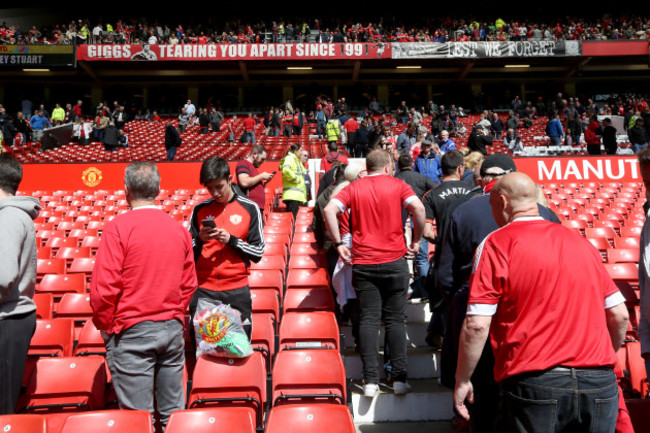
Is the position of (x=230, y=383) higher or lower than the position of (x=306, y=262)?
lower

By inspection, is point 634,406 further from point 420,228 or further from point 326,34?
point 326,34

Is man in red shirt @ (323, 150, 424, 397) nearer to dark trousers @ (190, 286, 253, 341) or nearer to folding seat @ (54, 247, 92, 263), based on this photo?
dark trousers @ (190, 286, 253, 341)

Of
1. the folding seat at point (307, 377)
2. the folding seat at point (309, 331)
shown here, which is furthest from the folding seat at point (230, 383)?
the folding seat at point (309, 331)

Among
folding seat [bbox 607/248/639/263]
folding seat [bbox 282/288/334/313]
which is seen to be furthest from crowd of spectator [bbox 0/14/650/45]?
folding seat [bbox 282/288/334/313]

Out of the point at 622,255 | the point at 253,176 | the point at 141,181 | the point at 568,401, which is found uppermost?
the point at 253,176

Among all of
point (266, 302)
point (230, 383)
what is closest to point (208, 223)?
point (230, 383)

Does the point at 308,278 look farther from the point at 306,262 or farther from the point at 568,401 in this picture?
the point at 568,401

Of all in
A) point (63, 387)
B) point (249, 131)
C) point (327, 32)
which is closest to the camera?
point (63, 387)

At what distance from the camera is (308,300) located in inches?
173

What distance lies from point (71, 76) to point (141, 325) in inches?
1084

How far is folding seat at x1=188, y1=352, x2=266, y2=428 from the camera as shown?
125 inches

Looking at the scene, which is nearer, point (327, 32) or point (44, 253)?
point (44, 253)

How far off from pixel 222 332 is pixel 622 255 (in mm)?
4152

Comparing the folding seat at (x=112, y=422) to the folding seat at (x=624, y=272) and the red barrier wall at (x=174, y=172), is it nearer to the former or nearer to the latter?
the folding seat at (x=624, y=272)
